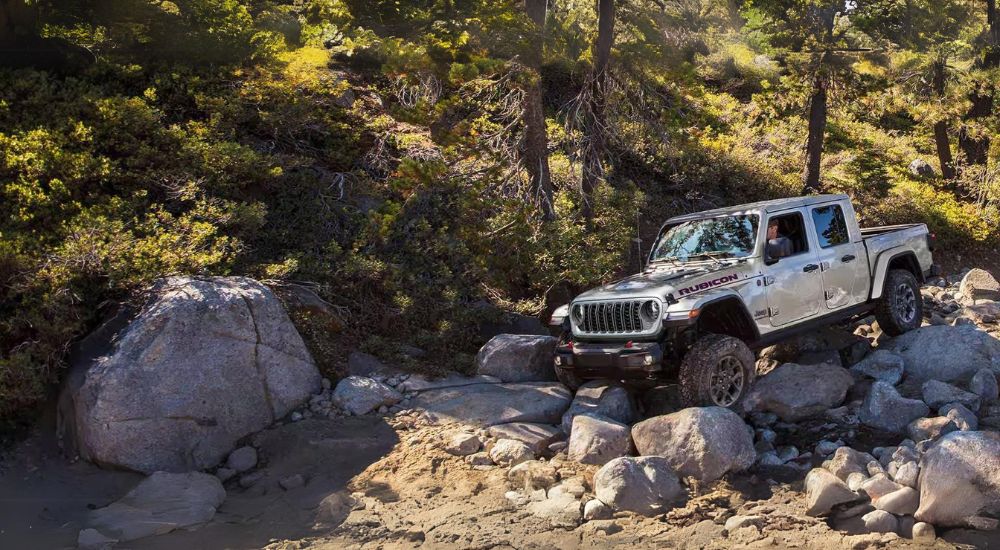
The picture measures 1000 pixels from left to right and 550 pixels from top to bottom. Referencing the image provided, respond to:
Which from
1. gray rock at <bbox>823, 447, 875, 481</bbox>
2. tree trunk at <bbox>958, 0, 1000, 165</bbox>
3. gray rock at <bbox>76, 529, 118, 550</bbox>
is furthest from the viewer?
tree trunk at <bbox>958, 0, 1000, 165</bbox>

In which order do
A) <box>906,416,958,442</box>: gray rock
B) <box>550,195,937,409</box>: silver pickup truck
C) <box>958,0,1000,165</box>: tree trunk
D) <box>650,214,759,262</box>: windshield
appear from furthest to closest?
<box>958,0,1000,165</box>: tree trunk → <box>650,214,759,262</box>: windshield → <box>550,195,937,409</box>: silver pickup truck → <box>906,416,958,442</box>: gray rock

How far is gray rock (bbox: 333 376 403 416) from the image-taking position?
9070 mm

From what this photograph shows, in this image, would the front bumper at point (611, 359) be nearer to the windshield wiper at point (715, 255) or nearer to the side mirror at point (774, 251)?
the windshield wiper at point (715, 255)

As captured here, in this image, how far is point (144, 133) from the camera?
1229 cm

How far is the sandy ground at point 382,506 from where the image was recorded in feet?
20.1

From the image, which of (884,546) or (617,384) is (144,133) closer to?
(617,384)

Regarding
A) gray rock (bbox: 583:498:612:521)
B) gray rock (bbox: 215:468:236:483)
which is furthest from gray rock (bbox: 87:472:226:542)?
gray rock (bbox: 583:498:612:521)

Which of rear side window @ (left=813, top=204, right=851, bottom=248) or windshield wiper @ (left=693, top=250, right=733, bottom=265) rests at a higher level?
rear side window @ (left=813, top=204, right=851, bottom=248)

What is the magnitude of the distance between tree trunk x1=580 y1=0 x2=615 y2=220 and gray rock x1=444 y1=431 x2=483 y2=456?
645 cm

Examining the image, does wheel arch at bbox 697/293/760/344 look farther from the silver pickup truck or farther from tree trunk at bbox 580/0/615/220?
tree trunk at bbox 580/0/615/220

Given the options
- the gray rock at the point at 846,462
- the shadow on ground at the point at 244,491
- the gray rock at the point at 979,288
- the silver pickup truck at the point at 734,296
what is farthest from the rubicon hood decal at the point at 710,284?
the gray rock at the point at 979,288

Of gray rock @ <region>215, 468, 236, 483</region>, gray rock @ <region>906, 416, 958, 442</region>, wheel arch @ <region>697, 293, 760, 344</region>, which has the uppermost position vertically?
wheel arch @ <region>697, 293, 760, 344</region>

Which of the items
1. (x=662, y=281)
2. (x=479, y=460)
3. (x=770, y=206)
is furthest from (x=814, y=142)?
(x=479, y=460)

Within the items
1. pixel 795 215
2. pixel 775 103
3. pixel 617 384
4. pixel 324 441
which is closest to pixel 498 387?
pixel 617 384
